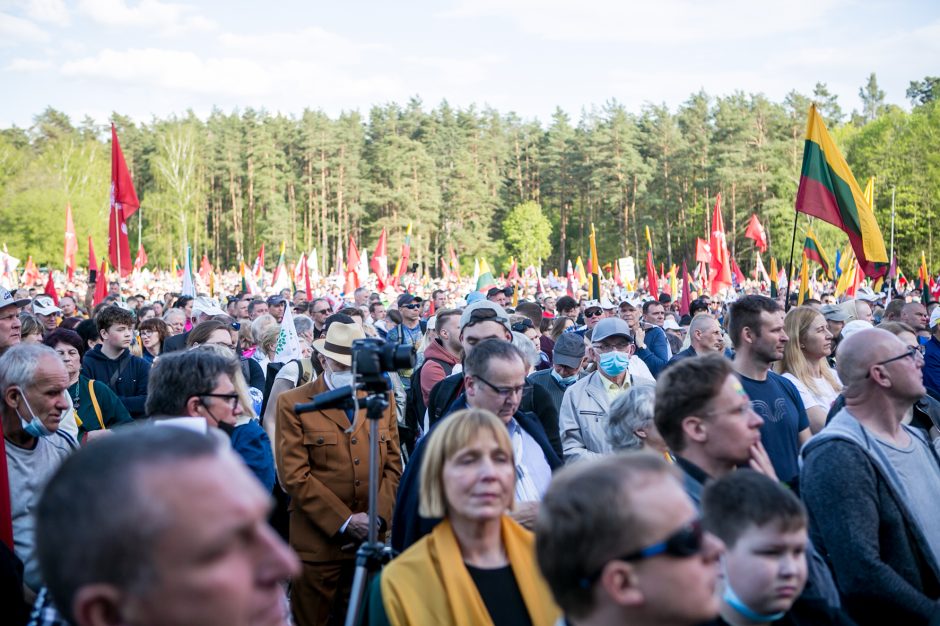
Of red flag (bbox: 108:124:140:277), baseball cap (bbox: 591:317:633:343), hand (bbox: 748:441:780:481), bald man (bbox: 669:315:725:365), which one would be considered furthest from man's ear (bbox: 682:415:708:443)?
red flag (bbox: 108:124:140:277)

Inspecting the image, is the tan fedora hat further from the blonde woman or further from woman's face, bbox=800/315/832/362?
woman's face, bbox=800/315/832/362

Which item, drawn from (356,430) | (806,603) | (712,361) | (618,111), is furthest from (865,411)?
(618,111)

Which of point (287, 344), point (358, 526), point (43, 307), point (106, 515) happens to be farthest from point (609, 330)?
point (43, 307)

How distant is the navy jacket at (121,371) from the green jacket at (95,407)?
1.67m

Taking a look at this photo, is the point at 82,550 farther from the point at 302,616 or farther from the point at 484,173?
the point at 484,173

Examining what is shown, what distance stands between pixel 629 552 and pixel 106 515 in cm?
121

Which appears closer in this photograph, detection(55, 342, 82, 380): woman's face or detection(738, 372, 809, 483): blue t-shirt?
detection(738, 372, 809, 483): blue t-shirt

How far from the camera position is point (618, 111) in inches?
2822

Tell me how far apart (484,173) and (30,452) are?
260 feet

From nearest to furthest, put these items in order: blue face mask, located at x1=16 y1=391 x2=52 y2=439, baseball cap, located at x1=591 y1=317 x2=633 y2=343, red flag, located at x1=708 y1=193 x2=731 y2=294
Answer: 1. blue face mask, located at x1=16 y1=391 x2=52 y2=439
2. baseball cap, located at x1=591 y1=317 x2=633 y2=343
3. red flag, located at x1=708 y1=193 x2=731 y2=294

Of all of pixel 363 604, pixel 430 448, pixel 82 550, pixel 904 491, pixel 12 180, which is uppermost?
pixel 12 180

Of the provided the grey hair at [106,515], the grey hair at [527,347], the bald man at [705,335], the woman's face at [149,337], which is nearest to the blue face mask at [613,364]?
the grey hair at [527,347]

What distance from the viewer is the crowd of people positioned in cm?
140

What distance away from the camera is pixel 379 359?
3445 millimetres
